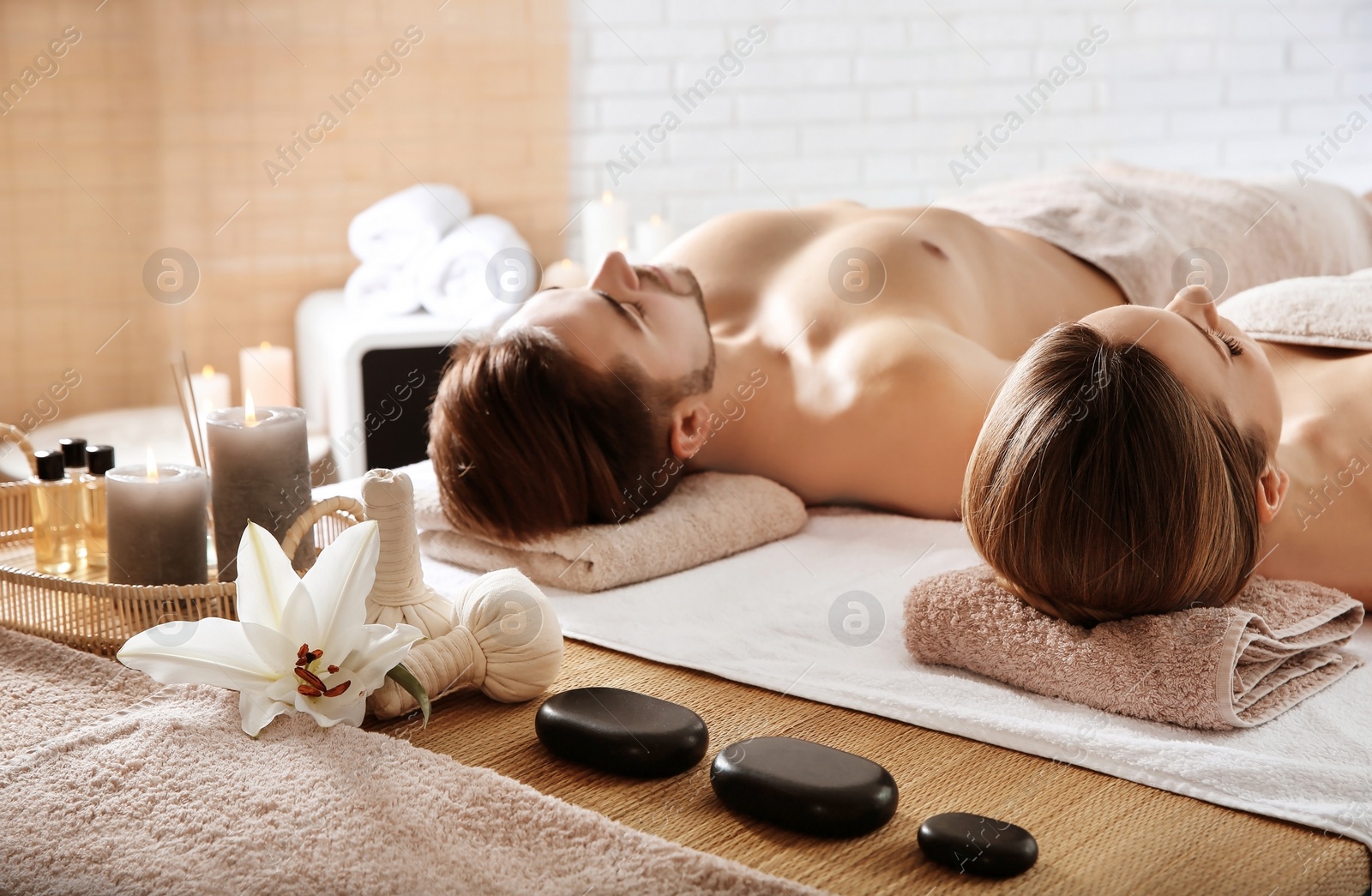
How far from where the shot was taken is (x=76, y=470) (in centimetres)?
124

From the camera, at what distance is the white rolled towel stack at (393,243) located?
266cm

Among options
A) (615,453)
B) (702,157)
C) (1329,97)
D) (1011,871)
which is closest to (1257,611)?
(1011,871)

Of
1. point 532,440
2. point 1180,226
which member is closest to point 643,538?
point 532,440

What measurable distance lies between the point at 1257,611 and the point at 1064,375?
27 cm

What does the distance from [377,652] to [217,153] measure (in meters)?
2.20

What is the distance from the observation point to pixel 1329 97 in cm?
313

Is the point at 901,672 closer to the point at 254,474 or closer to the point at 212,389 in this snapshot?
the point at 254,474

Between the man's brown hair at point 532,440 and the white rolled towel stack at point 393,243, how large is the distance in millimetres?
1318

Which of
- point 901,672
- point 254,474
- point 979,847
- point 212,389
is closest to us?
point 979,847

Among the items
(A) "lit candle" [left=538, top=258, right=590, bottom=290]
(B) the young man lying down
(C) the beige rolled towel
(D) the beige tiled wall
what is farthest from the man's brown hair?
(D) the beige tiled wall

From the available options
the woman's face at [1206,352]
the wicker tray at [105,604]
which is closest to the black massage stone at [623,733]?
the wicker tray at [105,604]

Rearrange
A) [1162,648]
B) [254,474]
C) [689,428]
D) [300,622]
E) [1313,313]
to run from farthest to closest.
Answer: [689,428]
[1313,313]
[254,474]
[1162,648]
[300,622]

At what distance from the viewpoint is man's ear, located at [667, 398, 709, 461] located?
1489 millimetres

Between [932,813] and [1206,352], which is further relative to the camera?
[1206,352]
